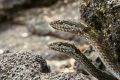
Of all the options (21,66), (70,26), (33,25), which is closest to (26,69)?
(21,66)

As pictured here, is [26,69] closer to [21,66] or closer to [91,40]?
[21,66]

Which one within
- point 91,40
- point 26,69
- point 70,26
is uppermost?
point 70,26

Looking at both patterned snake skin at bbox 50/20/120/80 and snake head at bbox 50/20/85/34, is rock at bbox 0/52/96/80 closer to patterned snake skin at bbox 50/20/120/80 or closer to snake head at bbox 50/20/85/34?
patterned snake skin at bbox 50/20/120/80

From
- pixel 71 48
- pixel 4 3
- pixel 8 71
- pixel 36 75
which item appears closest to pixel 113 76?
pixel 71 48

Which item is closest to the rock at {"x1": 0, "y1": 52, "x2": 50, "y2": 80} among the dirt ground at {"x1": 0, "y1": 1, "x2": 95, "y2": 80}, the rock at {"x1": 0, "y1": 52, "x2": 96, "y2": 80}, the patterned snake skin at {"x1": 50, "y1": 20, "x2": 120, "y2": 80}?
the rock at {"x1": 0, "y1": 52, "x2": 96, "y2": 80}

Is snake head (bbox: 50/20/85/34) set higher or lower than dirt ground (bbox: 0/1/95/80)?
higher

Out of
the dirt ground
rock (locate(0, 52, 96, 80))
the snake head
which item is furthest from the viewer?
the dirt ground

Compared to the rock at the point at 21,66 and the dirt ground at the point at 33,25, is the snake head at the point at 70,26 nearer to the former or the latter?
the rock at the point at 21,66

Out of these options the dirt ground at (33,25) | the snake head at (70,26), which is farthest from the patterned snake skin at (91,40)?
the dirt ground at (33,25)

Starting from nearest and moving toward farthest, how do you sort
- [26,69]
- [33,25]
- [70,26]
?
[26,69], [70,26], [33,25]

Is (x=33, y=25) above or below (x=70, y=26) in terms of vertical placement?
below

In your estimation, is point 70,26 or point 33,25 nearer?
point 70,26
